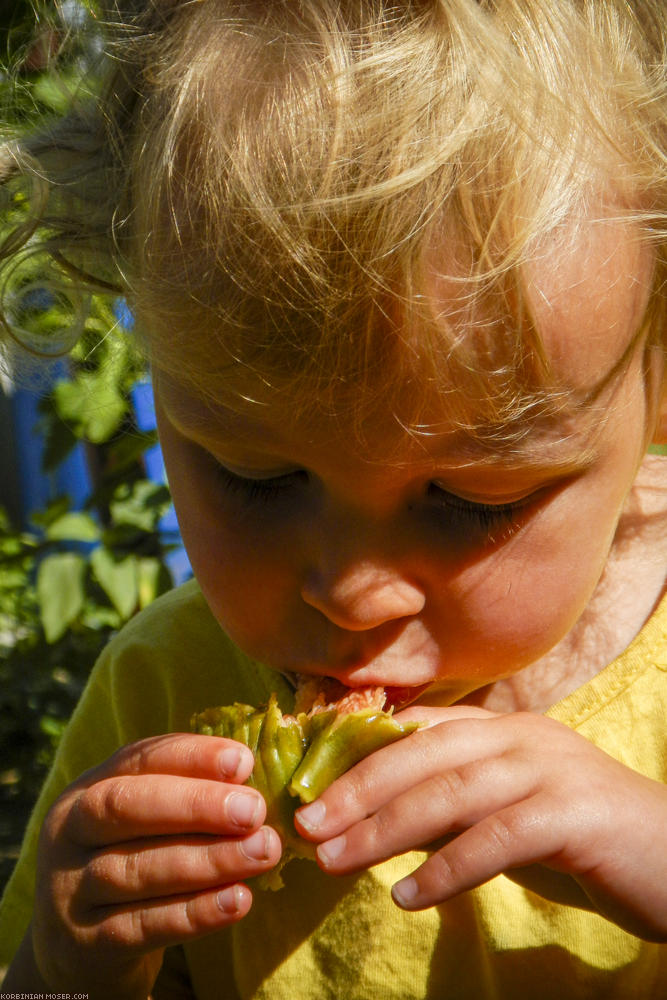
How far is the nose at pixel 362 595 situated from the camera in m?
1.39

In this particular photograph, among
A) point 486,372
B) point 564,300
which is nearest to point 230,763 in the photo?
point 486,372

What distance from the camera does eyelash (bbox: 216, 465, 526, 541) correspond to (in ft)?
4.67

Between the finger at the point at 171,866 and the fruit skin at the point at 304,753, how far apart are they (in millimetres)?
68

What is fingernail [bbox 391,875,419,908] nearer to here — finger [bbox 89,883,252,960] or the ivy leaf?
finger [bbox 89,883,252,960]

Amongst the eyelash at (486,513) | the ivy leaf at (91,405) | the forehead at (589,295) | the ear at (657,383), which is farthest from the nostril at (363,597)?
the ivy leaf at (91,405)

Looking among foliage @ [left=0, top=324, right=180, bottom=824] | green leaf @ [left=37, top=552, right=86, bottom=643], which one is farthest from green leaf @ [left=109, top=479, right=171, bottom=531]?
green leaf @ [left=37, top=552, right=86, bottom=643]

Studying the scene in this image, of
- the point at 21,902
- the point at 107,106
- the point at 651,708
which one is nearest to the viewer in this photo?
the point at 107,106

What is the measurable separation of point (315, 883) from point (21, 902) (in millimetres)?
564

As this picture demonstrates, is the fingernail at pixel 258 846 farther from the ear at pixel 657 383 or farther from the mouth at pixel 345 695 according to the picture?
the ear at pixel 657 383

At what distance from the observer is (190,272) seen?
4.50 ft

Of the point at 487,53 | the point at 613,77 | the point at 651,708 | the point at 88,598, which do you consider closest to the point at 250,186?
the point at 487,53

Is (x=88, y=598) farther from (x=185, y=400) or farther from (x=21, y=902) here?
(x=185, y=400)

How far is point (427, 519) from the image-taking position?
1.42 m

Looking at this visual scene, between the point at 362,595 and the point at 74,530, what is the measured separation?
1.72 meters
